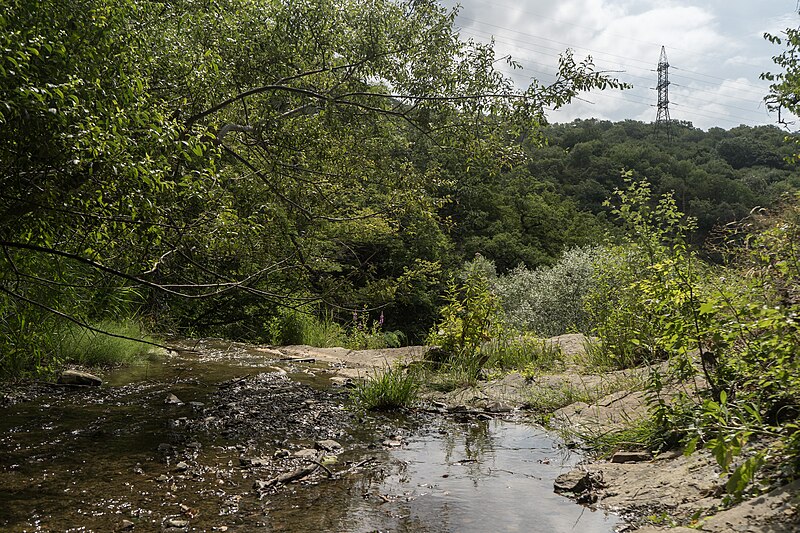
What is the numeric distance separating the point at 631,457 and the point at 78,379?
257 inches

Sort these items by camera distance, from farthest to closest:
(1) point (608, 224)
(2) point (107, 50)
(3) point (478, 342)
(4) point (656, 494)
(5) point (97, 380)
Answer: (1) point (608, 224) < (3) point (478, 342) < (5) point (97, 380) < (2) point (107, 50) < (4) point (656, 494)

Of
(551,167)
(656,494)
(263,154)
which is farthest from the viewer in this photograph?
(551,167)

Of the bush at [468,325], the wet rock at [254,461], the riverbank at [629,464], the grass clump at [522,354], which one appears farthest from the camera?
the bush at [468,325]

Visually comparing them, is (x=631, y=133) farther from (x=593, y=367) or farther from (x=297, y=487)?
(x=297, y=487)

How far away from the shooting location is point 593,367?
836 cm

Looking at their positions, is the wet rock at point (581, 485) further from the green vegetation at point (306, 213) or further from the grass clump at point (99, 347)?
the grass clump at point (99, 347)

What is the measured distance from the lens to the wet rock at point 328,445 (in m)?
5.53

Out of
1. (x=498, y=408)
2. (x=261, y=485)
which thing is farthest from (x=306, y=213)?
(x=261, y=485)

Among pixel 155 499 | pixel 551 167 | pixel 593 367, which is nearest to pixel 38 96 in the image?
pixel 155 499

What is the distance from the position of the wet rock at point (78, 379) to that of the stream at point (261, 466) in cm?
17

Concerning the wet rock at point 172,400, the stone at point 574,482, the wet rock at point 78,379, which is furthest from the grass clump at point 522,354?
the wet rock at point 78,379

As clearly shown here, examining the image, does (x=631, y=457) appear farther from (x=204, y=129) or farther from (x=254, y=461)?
(x=204, y=129)

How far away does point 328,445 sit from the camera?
221 inches

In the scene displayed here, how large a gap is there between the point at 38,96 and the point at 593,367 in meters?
7.12
